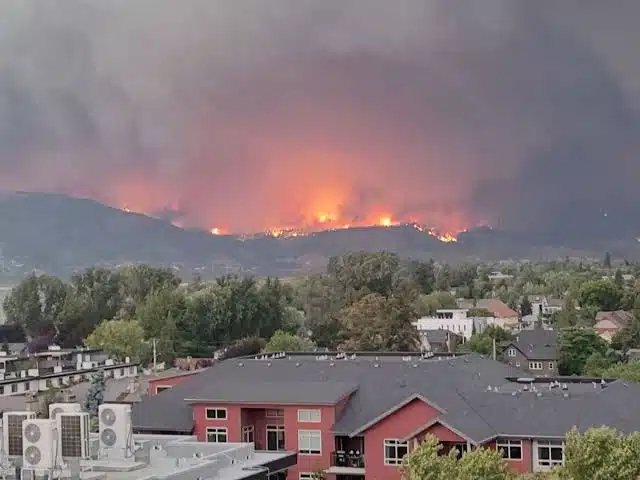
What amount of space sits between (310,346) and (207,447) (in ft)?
144

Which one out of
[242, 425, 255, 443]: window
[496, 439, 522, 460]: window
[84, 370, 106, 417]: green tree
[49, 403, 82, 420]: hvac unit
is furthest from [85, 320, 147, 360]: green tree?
[49, 403, 82, 420]: hvac unit

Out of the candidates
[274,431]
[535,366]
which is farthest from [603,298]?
[274,431]

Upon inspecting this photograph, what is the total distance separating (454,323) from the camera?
111 meters

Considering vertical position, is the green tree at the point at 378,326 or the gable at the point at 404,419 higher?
the green tree at the point at 378,326

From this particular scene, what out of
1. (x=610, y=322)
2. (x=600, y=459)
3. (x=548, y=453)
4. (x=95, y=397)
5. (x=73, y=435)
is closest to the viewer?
(x=600, y=459)

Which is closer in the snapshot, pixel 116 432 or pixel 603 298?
pixel 116 432

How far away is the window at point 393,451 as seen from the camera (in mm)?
34719

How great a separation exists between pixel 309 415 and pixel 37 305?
63806 millimetres

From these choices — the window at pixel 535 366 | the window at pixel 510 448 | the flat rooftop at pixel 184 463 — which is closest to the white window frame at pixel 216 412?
the flat rooftop at pixel 184 463

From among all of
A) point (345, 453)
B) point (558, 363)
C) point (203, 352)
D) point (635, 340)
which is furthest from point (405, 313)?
point (345, 453)

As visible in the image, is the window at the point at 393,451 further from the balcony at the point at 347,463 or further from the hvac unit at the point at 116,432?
the hvac unit at the point at 116,432

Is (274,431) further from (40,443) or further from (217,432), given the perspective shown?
(40,443)

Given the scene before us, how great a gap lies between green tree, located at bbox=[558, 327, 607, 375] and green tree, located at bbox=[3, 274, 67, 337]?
4221cm

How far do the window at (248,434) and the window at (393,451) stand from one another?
4.80 m
